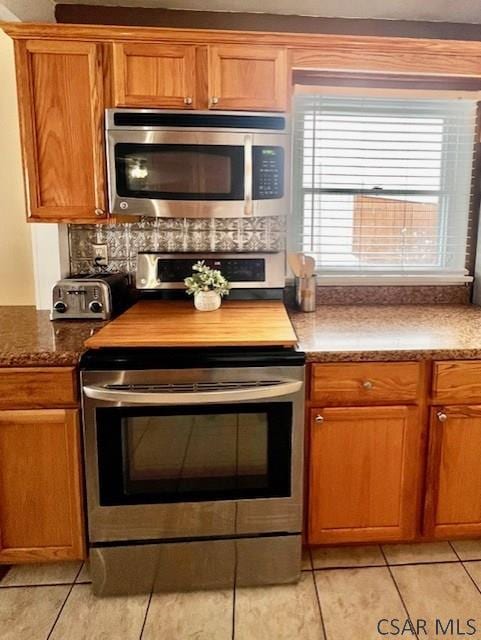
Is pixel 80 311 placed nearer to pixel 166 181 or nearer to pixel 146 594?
pixel 166 181

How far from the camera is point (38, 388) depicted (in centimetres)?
175

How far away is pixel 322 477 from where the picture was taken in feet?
6.26

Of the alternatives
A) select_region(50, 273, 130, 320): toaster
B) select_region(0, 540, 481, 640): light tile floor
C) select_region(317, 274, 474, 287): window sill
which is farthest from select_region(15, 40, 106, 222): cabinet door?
select_region(0, 540, 481, 640): light tile floor

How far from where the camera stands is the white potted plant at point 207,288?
2.23m

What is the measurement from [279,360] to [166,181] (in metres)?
0.89

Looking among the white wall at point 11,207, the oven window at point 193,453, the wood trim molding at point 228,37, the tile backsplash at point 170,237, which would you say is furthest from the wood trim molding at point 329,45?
the oven window at point 193,453

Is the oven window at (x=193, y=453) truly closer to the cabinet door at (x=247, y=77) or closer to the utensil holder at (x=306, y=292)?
the utensil holder at (x=306, y=292)

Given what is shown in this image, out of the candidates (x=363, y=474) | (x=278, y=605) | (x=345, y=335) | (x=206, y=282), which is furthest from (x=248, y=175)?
(x=278, y=605)

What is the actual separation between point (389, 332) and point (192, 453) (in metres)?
0.92

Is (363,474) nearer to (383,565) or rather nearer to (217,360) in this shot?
(383,565)

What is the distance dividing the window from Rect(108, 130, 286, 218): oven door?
509 mm

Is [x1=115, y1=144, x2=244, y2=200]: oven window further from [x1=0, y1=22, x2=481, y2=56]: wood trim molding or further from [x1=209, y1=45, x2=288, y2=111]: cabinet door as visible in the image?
[x1=0, y1=22, x2=481, y2=56]: wood trim molding

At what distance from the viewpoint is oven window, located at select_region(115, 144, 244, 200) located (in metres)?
2.04

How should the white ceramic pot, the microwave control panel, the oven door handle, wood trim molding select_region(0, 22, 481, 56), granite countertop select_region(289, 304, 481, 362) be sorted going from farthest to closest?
the white ceramic pot → the microwave control panel → wood trim molding select_region(0, 22, 481, 56) → granite countertop select_region(289, 304, 481, 362) → the oven door handle
